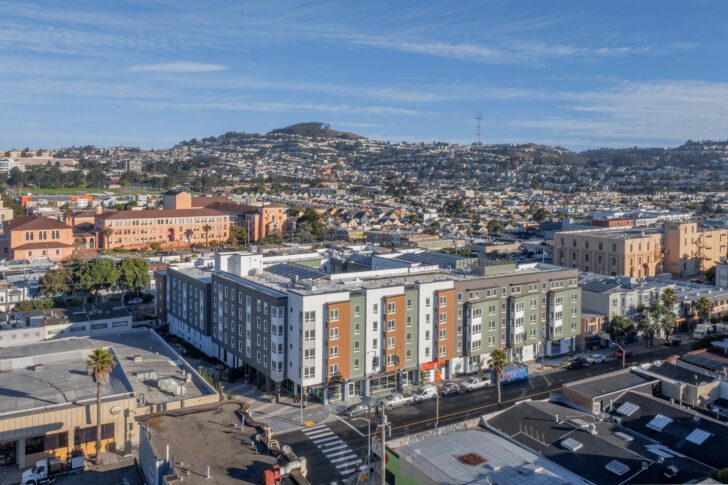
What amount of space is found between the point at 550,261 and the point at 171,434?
203 feet

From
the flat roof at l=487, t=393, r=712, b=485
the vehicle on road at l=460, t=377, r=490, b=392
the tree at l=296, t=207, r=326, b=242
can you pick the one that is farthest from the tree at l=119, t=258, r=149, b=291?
the flat roof at l=487, t=393, r=712, b=485

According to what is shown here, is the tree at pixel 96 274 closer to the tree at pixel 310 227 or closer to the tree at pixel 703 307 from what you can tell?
the tree at pixel 310 227

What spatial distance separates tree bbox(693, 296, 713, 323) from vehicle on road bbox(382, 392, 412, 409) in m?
26.4

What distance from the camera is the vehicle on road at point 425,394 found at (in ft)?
110

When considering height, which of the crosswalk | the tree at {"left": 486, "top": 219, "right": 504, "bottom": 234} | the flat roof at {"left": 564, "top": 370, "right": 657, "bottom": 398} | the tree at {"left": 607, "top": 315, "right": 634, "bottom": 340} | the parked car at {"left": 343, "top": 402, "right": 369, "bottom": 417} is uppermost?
the tree at {"left": 486, "top": 219, "right": 504, "bottom": 234}

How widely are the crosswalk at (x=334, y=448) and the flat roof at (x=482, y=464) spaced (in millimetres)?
6346

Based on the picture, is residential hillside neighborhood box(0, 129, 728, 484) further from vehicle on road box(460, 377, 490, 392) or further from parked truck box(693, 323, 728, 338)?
parked truck box(693, 323, 728, 338)

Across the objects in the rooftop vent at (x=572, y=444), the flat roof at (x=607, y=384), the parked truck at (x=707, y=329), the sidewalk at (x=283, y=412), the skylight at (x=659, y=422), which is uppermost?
the flat roof at (x=607, y=384)

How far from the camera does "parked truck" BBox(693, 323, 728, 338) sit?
149 ft

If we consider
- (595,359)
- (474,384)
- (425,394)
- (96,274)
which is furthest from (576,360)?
(96,274)

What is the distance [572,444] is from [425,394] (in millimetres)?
14148

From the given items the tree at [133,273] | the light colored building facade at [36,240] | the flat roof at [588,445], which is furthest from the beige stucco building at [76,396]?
the light colored building facade at [36,240]

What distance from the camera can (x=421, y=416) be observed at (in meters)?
31.2

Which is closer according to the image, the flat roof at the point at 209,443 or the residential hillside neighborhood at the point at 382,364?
the flat roof at the point at 209,443
